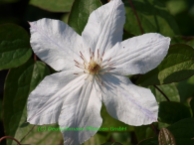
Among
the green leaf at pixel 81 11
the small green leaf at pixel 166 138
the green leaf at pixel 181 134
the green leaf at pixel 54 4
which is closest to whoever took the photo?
the small green leaf at pixel 166 138

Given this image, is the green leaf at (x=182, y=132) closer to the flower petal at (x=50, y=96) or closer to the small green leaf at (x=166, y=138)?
the small green leaf at (x=166, y=138)

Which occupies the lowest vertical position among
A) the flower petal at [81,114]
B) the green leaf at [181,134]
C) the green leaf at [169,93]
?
the green leaf at [169,93]

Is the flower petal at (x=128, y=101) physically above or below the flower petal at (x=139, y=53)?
below

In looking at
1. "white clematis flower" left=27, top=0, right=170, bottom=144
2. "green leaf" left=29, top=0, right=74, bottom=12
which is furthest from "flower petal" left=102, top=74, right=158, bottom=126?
"green leaf" left=29, top=0, right=74, bottom=12

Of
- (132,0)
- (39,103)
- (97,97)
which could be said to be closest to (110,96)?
(97,97)

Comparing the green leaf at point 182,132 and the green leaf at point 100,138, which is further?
the green leaf at point 100,138

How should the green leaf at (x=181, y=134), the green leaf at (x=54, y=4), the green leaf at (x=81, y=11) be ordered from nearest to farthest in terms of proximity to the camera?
the green leaf at (x=181, y=134) → the green leaf at (x=81, y=11) → the green leaf at (x=54, y=4)

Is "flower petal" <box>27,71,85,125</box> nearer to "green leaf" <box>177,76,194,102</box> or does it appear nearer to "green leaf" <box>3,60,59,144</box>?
"green leaf" <box>3,60,59,144</box>

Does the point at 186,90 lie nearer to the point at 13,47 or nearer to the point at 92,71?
the point at 92,71

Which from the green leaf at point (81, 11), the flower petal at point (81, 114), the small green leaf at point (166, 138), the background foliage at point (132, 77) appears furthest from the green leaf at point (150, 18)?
the small green leaf at point (166, 138)
